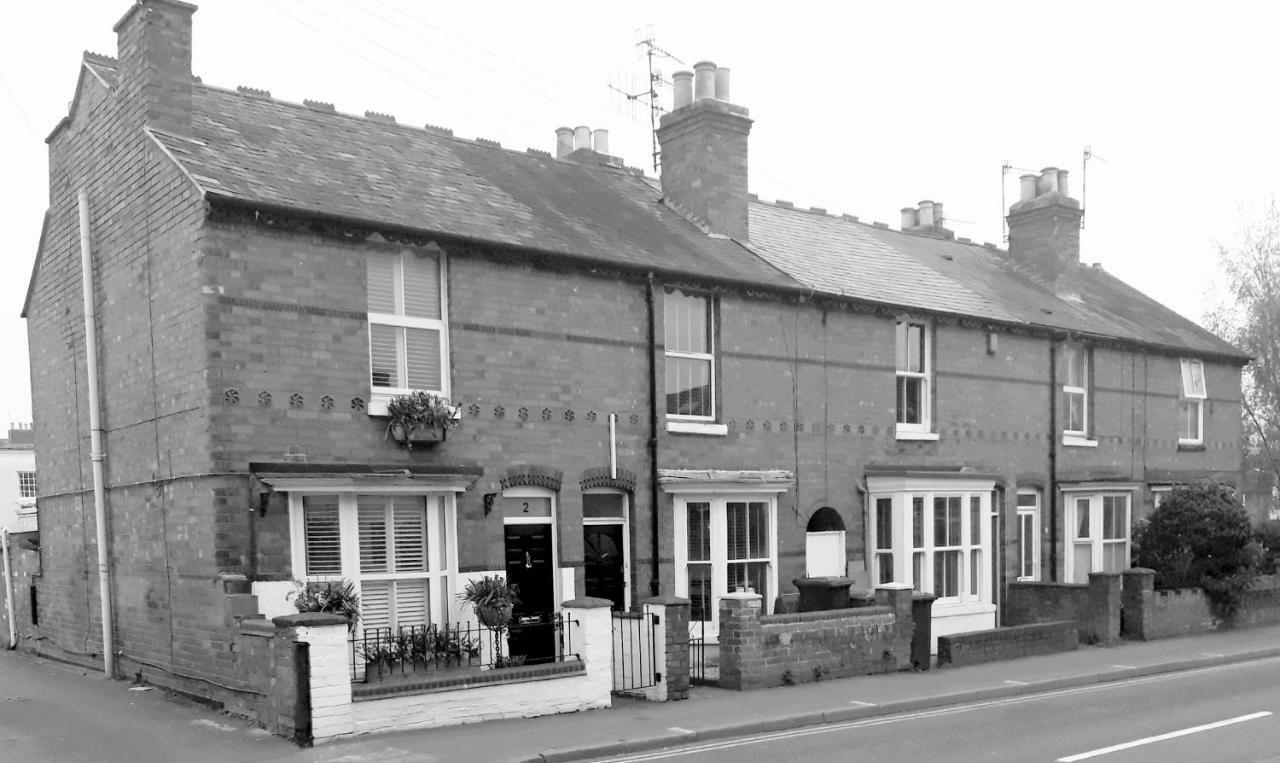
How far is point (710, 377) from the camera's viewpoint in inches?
646

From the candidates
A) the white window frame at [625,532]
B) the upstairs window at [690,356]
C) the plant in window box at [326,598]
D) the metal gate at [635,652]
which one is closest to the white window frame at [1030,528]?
the upstairs window at [690,356]

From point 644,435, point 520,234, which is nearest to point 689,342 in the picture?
point 644,435

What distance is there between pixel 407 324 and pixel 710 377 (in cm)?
520

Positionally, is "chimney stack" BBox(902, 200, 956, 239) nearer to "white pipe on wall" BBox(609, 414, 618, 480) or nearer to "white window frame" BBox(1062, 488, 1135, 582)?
"white window frame" BBox(1062, 488, 1135, 582)

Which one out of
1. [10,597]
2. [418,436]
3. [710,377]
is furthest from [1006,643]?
[10,597]

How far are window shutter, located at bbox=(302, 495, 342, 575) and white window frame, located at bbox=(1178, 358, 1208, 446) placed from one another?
20.5 metres

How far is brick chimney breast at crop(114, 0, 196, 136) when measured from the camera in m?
12.5

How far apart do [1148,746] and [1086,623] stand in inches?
337

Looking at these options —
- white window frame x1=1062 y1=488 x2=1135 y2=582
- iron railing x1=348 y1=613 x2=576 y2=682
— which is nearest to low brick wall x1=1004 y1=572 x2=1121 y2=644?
white window frame x1=1062 y1=488 x2=1135 y2=582

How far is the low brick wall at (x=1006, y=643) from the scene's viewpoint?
595 inches

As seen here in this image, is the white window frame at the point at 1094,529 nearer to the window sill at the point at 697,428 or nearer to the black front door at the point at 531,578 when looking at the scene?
the window sill at the point at 697,428

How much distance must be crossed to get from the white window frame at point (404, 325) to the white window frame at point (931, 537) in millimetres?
8249

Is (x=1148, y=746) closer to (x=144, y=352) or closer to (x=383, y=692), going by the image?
(x=383, y=692)

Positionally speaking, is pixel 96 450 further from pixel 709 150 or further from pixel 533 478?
pixel 709 150
